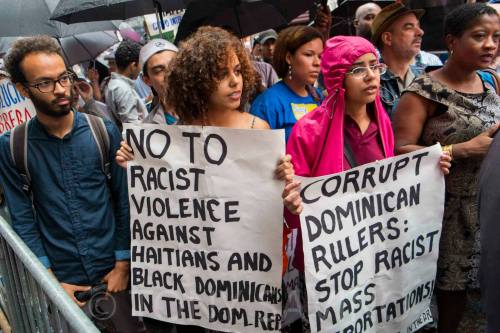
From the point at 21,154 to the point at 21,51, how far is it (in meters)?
0.57

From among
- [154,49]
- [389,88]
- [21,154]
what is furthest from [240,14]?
[21,154]

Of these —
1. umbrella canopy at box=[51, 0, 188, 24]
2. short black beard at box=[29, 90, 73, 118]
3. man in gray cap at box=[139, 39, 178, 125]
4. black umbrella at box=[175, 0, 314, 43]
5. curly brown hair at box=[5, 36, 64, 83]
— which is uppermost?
umbrella canopy at box=[51, 0, 188, 24]

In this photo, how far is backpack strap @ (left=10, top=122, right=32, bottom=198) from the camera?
2.66 m

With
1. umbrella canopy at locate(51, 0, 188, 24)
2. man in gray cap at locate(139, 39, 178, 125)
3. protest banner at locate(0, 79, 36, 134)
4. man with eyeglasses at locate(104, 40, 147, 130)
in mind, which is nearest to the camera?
man in gray cap at locate(139, 39, 178, 125)

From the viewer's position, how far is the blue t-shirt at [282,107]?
346 cm

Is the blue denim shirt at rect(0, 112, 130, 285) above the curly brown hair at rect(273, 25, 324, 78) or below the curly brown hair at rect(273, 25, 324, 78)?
below

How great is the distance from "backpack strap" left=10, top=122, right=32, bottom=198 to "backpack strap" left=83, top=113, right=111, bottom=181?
357 mm

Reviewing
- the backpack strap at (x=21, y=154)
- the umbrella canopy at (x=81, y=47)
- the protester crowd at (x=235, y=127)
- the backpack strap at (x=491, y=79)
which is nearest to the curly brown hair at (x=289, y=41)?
the protester crowd at (x=235, y=127)

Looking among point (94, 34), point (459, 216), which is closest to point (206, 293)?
point (459, 216)

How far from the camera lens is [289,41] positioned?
3.58 m

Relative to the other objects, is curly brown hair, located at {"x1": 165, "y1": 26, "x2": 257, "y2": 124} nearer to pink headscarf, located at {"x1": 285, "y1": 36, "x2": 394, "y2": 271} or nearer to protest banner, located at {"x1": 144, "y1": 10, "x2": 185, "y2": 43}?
pink headscarf, located at {"x1": 285, "y1": 36, "x2": 394, "y2": 271}

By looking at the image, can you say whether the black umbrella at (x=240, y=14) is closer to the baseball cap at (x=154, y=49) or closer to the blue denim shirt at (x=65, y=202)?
the baseball cap at (x=154, y=49)

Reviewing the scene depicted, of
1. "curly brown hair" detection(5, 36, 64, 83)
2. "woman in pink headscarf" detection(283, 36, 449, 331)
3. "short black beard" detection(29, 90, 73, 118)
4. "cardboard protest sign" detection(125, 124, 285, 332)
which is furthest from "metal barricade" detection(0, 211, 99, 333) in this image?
"woman in pink headscarf" detection(283, 36, 449, 331)

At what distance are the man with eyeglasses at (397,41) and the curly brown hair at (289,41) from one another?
64cm
